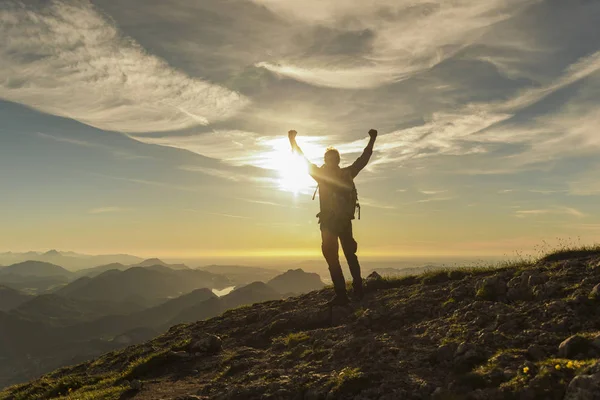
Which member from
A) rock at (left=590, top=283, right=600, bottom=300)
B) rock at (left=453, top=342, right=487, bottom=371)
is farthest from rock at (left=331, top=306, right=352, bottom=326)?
rock at (left=590, top=283, right=600, bottom=300)

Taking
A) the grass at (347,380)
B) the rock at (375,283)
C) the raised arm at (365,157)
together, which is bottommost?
the grass at (347,380)

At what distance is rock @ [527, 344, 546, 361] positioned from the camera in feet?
18.6

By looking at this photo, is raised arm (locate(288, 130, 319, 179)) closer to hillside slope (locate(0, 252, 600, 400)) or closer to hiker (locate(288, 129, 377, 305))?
hiker (locate(288, 129, 377, 305))

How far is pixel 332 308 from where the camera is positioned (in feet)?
38.6

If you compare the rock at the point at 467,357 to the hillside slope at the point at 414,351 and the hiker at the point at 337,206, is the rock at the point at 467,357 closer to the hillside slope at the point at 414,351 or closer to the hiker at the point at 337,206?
the hillside slope at the point at 414,351

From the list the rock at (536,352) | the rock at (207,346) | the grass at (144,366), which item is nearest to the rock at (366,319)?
the rock at (536,352)

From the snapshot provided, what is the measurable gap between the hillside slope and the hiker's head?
16.4 ft

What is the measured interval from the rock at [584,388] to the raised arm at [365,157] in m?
8.44

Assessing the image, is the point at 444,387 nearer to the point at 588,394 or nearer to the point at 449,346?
the point at 449,346

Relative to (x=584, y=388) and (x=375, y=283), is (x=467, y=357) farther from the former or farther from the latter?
(x=375, y=283)

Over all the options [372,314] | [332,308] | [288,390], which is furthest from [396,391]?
[332,308]

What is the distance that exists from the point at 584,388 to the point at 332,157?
29.7 ft

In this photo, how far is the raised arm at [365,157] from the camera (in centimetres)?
1191

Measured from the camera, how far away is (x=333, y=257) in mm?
12117
